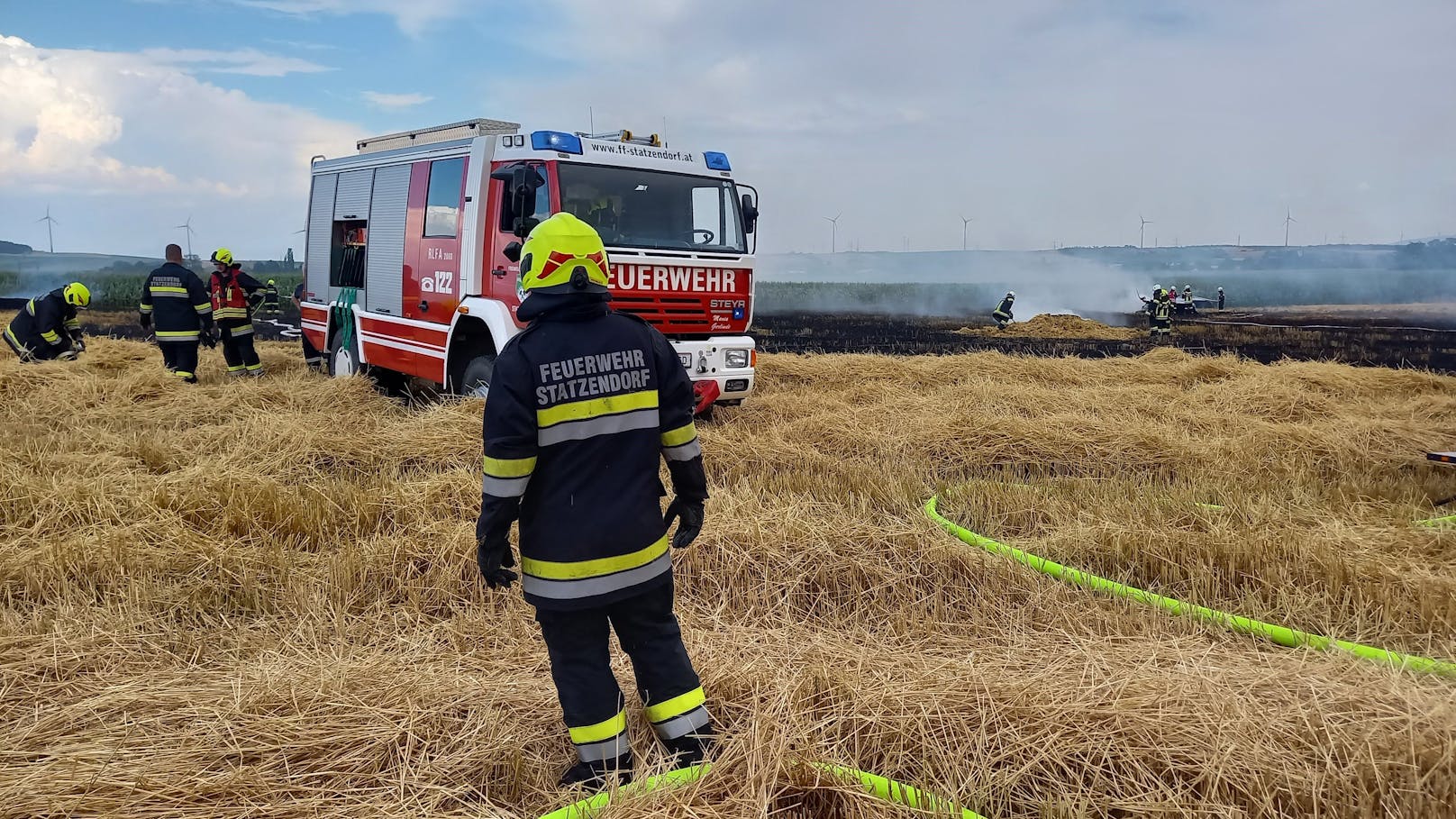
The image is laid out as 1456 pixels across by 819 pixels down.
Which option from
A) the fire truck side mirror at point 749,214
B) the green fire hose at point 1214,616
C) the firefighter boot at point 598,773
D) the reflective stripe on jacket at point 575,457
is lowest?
the firefighter boot at point 598,773

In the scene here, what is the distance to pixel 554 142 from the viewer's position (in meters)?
7.32

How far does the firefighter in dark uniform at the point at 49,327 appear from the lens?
34.6 ft

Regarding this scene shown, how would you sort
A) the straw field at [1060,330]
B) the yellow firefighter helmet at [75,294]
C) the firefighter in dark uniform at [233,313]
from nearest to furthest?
the yellow firefighter helmet at [75,294], the firefighter in dark uniform at [233,313], the straw field at [1060,330]

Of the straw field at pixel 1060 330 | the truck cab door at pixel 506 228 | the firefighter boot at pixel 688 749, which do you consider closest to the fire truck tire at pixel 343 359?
the truck cab door at pixel 506 228

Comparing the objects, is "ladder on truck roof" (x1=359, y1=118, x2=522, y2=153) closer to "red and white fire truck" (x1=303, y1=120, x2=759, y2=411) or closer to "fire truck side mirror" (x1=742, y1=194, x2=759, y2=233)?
"red and white fire truck" (x1=303, y1=120, x2=759, y2=411)

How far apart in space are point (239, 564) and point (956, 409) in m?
6.22

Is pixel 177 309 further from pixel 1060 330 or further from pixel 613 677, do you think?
pixel 1060 330

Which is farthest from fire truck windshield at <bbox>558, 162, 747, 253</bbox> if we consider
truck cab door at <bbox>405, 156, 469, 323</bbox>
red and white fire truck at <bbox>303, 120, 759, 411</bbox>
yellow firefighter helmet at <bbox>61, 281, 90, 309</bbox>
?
yellow firefighter helmet at <bbox>61, 281, 90, 309</bbox>

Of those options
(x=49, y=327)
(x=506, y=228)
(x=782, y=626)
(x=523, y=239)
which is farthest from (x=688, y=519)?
(x=49, y=327)

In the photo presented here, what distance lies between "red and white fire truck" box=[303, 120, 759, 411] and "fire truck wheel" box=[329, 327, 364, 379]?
776 millimetres

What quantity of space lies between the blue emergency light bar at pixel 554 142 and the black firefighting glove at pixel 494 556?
5.40 m

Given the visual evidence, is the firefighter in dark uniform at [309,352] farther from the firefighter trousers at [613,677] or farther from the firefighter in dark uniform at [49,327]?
the firefighter trousers at [613,677]

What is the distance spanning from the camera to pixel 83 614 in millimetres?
3740

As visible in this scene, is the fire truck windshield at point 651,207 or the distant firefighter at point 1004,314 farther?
the distant firefighter at point 1004,314
